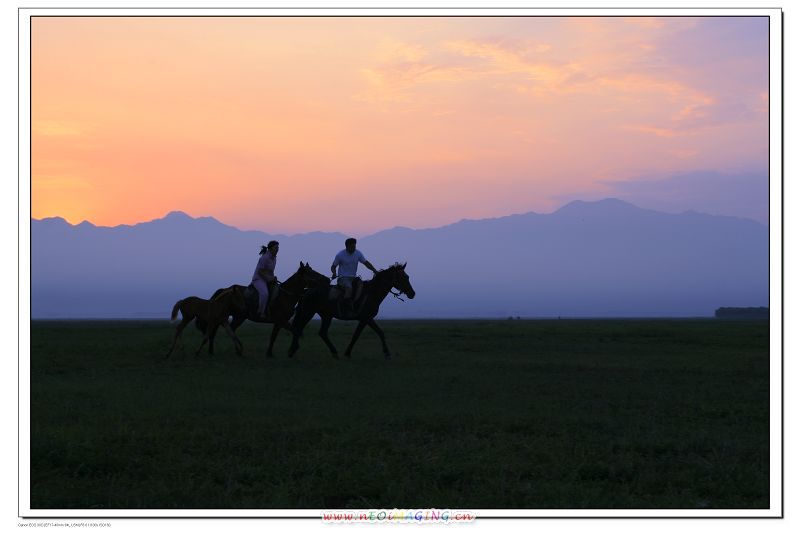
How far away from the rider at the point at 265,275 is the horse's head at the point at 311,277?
764 mm

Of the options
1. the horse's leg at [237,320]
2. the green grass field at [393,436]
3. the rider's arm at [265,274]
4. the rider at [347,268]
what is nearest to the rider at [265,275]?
the rider's arm at [265,274]

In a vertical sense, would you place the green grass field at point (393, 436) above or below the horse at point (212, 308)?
below

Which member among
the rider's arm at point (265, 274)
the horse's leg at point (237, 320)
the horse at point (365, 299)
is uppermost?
the rider's arm at point (265, 274)

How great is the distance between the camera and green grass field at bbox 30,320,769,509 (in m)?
7.70

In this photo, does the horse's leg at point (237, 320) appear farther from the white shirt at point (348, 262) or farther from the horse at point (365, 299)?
the white shirt at point (348, 262)

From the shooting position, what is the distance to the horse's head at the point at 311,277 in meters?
22.0

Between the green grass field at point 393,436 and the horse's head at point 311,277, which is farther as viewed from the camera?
the horse's head at point 311,277

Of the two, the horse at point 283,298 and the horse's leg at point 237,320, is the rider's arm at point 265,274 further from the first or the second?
the horse's leg at point 237,320

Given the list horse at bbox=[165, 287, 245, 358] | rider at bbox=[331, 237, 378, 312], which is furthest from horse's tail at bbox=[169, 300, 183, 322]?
rider at bbox=[331, 237, 378, 312]

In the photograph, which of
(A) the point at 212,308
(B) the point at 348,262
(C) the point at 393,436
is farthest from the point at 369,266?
(C) the point at 393,436

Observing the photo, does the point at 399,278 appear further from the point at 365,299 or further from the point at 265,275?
the point at 265,275

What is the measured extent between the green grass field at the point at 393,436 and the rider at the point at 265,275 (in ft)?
9.30

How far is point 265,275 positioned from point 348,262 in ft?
7.59
